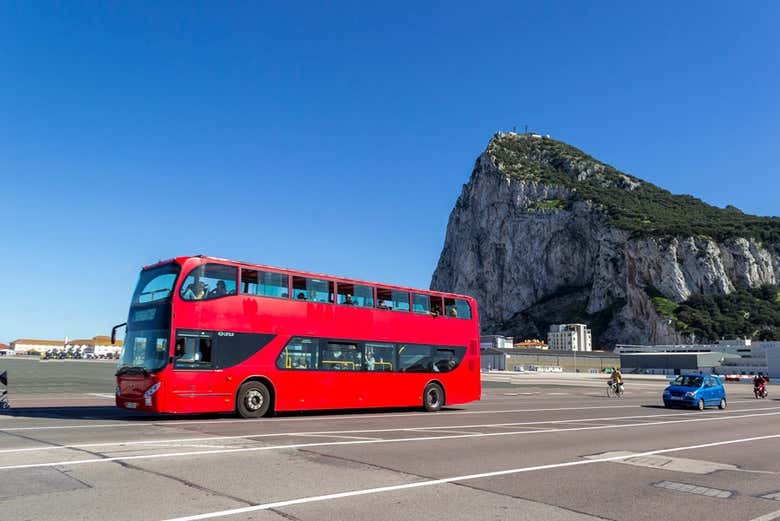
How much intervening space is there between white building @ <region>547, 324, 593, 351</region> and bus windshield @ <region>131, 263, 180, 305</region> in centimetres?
15285

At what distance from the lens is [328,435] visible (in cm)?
1317

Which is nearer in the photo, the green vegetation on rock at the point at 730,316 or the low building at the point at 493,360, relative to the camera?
the low building at the point at 493,360

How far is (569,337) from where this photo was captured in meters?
166

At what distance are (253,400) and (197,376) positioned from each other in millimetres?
1983

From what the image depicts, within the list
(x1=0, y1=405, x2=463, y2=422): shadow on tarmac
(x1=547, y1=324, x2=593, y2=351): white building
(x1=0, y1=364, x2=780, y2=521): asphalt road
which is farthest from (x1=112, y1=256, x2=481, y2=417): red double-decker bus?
(x1=547, y1=324, x2=593, y2=351): white building

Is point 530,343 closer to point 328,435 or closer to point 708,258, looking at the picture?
point 708,258

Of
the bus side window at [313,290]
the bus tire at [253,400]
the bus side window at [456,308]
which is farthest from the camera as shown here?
the bus side window at [456,308]

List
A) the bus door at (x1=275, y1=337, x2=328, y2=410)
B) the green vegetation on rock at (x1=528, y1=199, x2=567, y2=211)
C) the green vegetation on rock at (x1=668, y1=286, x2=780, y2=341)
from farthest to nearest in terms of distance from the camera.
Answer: the green vegetation on rock at (x1=528, y1=199, x2=567, y2=211)
the green vegetation on rock at (x1=668, y1=286, x2=780, y2=341)
the bus door at (x1=275, y1=337, x2=328, y2=410)

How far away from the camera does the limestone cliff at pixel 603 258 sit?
159125 mm

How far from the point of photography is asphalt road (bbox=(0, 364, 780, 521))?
6633 millimetres

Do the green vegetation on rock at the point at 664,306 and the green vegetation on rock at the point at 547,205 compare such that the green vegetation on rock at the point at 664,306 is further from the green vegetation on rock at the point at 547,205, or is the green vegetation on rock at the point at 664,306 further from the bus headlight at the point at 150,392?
the bus headlight at the point at 150,392

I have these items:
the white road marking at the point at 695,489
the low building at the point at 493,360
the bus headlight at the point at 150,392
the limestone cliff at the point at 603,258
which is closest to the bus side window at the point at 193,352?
the bus headlight at the point at 150,392

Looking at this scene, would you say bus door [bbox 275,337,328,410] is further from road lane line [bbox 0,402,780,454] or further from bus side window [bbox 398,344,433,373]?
road lane line [bbox 0,402,780,454]

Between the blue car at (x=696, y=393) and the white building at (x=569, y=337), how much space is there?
135 meters
